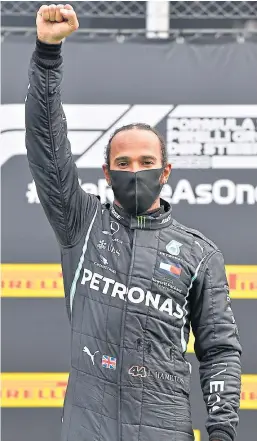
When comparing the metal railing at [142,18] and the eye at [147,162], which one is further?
the metal railing at [142,18]

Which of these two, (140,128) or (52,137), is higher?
(140,128)

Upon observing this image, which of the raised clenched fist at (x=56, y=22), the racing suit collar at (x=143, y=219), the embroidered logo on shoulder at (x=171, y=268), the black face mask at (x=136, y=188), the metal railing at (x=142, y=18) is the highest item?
the metal railing at (x=142, y=18)

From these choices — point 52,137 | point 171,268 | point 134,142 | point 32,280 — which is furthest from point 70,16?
point 32,280

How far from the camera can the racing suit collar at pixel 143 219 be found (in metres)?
2.14

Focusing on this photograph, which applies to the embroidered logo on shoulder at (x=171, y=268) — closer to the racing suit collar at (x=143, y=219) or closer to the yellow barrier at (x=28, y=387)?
the racing suit collar at (x=143, y=219)

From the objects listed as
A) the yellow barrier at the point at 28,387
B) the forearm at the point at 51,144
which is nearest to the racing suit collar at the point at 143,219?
the forearm at the point at 51,144

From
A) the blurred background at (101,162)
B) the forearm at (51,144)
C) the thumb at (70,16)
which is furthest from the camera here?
the blurred background at (101,162)

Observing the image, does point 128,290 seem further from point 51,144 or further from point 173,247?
point 51,144

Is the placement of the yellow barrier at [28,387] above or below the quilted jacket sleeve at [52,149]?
below

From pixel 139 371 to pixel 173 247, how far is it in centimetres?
35

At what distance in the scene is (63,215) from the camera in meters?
2.08

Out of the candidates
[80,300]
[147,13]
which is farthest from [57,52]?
[147,13]

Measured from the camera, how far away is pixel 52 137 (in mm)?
2023

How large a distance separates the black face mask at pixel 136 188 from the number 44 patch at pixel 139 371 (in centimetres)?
42
